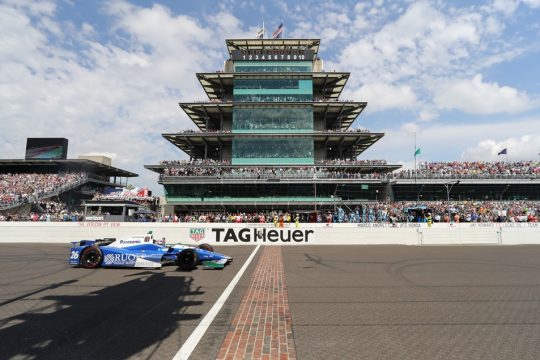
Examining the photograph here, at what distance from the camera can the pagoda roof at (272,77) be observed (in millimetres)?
50562

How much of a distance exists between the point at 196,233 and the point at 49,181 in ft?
121

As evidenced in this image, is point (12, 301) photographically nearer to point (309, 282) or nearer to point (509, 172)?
point (309, 282)

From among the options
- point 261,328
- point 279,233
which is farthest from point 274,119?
point 261,328

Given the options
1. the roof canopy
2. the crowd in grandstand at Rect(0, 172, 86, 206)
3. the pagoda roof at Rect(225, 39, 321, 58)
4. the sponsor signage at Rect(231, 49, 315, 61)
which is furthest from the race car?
the roof canopy

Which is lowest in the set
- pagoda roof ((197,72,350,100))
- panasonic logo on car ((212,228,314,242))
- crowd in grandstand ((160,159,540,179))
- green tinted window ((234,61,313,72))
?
panasonic logo on car ((212,228,314,242))

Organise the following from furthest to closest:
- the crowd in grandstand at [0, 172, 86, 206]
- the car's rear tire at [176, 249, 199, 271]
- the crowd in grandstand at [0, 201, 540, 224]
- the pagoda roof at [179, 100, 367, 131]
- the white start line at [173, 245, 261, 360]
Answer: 1. the pagoda roof at [179, 100, 367, 131]
2. the crowd in grandstand at [0, 172, 86, 206]
3. the crowd in grandstand at [0, 201, 540, 224]
4. the car's rear tire at [176, 249, 199, 271]
5. the white start line at [173, 245, 261, 360]

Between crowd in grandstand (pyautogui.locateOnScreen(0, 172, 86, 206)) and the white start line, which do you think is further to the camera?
crowd in grandstand (pyautogui.locateOnScreen(0, 172, 86, 206))

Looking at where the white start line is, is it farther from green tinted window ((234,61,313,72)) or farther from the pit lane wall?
green tinted window ((234,61,313,72))

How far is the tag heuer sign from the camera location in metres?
23.9

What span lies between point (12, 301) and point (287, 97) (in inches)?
1803

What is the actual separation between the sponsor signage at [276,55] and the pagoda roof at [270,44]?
9.75 feet

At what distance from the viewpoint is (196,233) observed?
23984mm

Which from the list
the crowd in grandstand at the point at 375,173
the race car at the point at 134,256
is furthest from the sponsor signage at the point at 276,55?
the race car at the point at 134,256

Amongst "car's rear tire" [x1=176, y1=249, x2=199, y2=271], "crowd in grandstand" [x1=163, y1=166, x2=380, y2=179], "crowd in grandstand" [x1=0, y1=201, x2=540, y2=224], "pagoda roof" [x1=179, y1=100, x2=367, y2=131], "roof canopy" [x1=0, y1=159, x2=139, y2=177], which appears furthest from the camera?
"roof canopy" [x1=0, y1=159, x2=139, y2=177]
